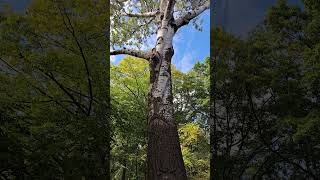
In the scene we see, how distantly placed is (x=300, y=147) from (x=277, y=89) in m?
0.65

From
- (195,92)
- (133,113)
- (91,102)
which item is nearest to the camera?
(91,102)

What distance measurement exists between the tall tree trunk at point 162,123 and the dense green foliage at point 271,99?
956 millimetres

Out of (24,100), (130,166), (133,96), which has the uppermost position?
(133,96)

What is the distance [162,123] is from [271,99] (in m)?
1.34

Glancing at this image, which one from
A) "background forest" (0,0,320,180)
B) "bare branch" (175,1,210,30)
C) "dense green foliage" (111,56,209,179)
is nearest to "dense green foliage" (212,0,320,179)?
"background forest" (0,0,320,180)

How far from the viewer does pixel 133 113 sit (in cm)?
749

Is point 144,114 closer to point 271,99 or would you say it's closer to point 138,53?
point 138,53

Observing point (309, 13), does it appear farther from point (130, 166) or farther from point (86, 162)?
point (130, 166)

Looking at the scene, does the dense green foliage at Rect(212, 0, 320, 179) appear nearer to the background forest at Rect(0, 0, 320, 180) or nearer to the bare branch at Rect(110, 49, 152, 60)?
the background forest at Rect(0, 0, 320, 180)

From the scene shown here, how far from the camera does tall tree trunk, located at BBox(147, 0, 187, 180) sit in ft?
12.5

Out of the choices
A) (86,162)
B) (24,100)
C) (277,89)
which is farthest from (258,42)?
(24,100)

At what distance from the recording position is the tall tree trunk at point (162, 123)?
3803 mm

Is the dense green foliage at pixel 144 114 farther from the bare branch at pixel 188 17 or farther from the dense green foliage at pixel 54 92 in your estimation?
the bare branch at pixel 188 17

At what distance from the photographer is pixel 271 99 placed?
4508 millimetres
